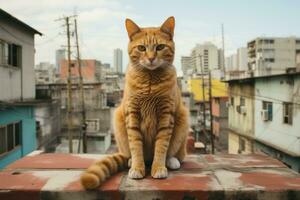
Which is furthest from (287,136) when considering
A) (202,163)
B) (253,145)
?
(202,163)

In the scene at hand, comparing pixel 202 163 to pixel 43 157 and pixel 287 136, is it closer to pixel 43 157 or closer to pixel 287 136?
pixel 43 157

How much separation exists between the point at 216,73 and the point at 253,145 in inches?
720

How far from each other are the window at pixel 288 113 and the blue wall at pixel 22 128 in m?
9.52

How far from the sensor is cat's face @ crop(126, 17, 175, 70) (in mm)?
2254

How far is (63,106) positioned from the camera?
21.0 metres

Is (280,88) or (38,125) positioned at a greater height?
(280,88)

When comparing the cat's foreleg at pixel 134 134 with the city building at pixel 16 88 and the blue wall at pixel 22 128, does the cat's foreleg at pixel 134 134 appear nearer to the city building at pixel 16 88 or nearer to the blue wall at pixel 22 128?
the city building at pixel 16 88

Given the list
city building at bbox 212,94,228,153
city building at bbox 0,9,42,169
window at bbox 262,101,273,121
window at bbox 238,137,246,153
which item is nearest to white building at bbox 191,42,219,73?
city building at bbox 212,94,228,153

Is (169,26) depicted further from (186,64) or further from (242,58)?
(242,58)

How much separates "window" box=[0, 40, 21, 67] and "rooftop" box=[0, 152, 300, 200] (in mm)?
7110

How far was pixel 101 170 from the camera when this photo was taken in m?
2.01

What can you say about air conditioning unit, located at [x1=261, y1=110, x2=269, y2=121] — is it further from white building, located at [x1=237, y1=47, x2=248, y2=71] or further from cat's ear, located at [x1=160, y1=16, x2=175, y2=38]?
white building, located at [x1=237, y1=47, x2=248, y2=71]

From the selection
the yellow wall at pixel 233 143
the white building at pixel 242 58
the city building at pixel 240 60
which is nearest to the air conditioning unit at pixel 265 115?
the yellow wall at pixel 233 143

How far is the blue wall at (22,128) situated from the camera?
816cm
